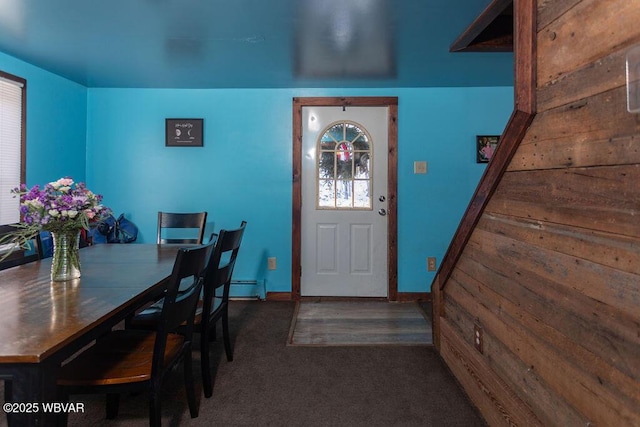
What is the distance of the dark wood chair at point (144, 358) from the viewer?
140cm

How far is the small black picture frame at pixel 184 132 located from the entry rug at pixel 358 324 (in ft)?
6.18

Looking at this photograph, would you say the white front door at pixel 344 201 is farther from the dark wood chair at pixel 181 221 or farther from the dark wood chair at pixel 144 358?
the dark wood chair at pixel 144 358

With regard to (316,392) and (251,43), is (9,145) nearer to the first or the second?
(251,43)

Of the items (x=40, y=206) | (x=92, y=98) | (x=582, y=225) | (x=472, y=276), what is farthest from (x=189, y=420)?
(x=92, y=98)

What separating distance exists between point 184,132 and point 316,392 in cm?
274

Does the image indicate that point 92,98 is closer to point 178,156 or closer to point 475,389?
point 178,156

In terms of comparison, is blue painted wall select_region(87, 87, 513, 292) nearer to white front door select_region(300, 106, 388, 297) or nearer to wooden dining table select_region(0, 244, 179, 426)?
white front door select_region(300, 106, 388, 297)

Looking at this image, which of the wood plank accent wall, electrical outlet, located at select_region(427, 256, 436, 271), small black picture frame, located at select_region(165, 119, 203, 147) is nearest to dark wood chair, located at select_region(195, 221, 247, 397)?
→ the wood plank accent wall

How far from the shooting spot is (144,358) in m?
1.56

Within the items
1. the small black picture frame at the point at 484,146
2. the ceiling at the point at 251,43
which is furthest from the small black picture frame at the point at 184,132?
the small black picture frame at the point at 484,146

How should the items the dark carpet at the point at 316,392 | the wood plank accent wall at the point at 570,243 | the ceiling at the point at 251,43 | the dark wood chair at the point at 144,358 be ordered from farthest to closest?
the ceiling at the point at 251,43 < the dark carpet at the point at 316,392 < the dark wood chair at the point at 144,358 < the wood plank accent wall at the point at 570,243

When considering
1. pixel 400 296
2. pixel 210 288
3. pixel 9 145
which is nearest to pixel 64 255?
pixel 210 288

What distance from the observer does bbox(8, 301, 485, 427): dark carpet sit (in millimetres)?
1870

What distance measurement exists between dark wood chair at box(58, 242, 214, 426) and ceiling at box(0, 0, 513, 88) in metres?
1.49
